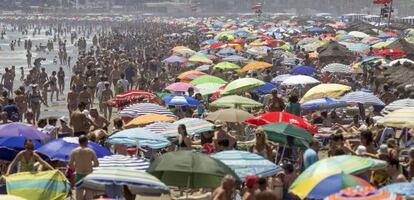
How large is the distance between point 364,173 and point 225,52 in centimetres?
2080

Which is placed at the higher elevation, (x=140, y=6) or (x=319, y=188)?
(x=319, y=188)

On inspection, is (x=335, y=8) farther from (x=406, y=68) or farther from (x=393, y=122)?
(x=393, y=122)

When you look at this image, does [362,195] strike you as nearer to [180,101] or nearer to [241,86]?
[180,101]

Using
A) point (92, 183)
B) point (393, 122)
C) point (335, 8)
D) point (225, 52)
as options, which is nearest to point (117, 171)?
point (92, 183)

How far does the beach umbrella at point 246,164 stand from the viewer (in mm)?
8656

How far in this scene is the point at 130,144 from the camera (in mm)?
10797

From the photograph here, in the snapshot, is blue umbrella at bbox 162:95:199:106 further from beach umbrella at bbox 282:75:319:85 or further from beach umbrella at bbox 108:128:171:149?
beach umbrella at bbox 108:128:171:149

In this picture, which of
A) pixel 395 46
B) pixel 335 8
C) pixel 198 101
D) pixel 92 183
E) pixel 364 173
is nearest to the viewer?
pixel 92 183

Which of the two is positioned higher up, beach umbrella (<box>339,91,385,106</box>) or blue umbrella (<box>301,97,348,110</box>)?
beach umbrella (<box>339,91,385,106</box>)

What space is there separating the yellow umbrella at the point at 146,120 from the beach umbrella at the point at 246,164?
3.80 meters

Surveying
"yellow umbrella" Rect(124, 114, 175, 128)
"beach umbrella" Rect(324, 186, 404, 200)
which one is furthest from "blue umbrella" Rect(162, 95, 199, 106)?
"beach umbrella" Rect(324, 186, 404, 200)

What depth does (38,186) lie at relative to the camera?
816 centimetres

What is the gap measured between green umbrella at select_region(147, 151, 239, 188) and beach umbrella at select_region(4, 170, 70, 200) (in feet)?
3.12

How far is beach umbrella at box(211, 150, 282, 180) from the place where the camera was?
8.66 m
